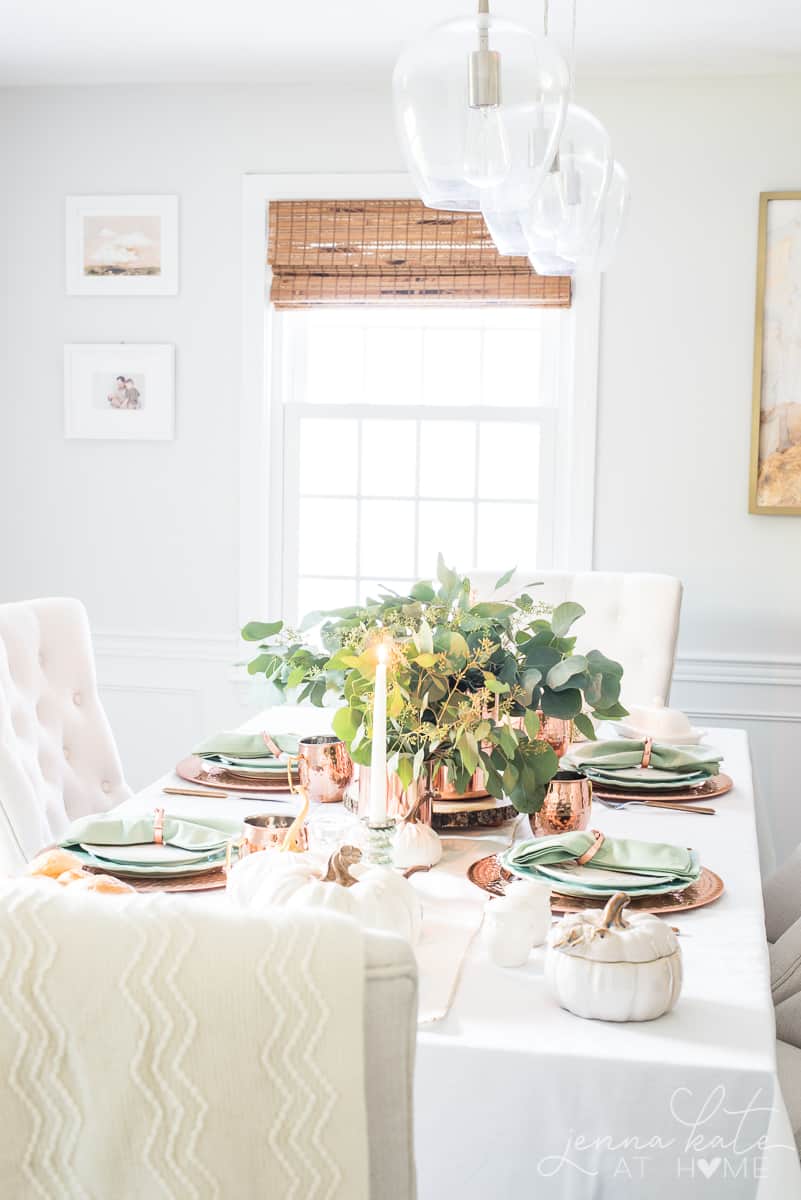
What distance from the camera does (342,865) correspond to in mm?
1255

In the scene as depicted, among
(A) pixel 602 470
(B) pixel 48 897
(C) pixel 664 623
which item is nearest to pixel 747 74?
(A) pixel 602 470

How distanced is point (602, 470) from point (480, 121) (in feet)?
7.78

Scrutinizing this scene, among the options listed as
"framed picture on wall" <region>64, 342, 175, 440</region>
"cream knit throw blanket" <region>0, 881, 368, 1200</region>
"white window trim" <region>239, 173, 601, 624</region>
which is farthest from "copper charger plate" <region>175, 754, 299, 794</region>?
"framed picture on wall" <region>64, 342, 175, 440</region>

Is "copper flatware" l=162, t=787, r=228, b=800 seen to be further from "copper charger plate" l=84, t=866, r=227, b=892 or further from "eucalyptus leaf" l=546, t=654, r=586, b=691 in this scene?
"eucalyptus leaf" l=546, t=654, r=586, b=691

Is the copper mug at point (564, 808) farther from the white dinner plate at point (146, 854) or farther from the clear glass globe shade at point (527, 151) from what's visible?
the clear glass globe shade at point (527, 151)

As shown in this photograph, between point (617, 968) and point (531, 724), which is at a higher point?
point (531, 724)

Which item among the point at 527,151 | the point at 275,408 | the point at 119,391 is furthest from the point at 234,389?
the point at 527,151

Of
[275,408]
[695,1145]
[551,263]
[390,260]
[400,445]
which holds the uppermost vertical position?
[390,260]

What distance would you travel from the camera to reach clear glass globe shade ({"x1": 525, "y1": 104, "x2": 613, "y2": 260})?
1.87m

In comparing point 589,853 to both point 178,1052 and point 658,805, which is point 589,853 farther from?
point 178,1052

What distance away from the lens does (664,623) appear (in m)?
3.05

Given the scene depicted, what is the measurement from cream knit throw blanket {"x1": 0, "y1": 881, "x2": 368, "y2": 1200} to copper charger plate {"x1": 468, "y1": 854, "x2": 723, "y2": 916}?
700mm

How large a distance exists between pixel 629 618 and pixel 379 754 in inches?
73.4

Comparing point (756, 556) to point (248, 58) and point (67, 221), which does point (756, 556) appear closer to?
point (248, 58)
